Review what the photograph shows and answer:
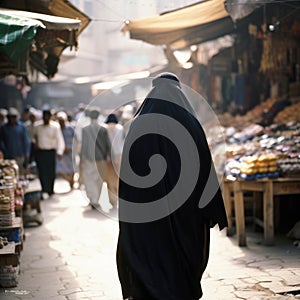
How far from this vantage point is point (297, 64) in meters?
11.5

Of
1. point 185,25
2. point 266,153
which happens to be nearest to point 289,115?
point 185,25

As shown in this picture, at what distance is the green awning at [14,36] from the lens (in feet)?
19.2

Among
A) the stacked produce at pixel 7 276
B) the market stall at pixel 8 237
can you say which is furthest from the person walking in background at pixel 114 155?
the stacked produce at pixel 7 276

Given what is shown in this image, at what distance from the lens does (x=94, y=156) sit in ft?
39.1

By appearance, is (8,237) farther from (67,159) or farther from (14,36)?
(67,159)

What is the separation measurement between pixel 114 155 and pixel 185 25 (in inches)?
123

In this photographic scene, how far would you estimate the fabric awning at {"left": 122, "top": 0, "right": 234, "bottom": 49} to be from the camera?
999 centimetres

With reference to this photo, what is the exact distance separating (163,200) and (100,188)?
23.6 ft

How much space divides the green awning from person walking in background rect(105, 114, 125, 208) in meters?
6.36

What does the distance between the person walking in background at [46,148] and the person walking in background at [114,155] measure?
1.11 meters

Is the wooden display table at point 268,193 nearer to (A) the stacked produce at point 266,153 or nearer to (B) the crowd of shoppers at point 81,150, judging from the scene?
(A) the stacked produce at point 266,153

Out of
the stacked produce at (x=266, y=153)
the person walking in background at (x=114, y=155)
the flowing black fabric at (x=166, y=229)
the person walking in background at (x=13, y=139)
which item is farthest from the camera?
the person walking in background at (x=114, y=155)

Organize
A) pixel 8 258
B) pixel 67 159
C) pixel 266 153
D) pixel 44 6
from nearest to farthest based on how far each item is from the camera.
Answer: pixel 8 258 → pixel 266 153 → pixel 44 6 → pixel 67 159

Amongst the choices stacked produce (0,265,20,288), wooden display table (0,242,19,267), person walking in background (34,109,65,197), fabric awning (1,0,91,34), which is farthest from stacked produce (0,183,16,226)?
person walking in background (34,109,65,197)
